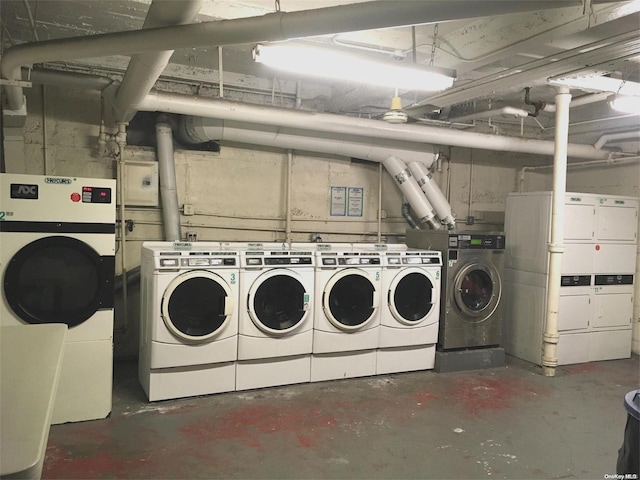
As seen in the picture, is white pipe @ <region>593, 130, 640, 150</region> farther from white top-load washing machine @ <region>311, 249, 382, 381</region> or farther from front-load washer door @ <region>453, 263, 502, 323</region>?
white top-load washing machine @ <region>311, 249, 382, 381</region>

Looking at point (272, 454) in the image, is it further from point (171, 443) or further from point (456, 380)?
point (456, 380)

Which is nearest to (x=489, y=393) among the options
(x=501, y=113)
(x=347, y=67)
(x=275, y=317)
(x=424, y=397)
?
(x=424, y=397)

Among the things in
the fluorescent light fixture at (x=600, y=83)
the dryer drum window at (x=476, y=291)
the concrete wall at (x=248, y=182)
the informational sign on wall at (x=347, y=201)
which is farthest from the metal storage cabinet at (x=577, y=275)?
the informational sign on wall at (x=347, y=201)

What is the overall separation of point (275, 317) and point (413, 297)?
145 centimetres

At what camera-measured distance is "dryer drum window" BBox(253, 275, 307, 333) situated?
383cm

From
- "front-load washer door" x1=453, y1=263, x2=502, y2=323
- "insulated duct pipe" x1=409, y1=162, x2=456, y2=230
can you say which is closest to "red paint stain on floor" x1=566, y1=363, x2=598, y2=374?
"front-load washer door" x1=453, y1=263, x2=502, y2=323

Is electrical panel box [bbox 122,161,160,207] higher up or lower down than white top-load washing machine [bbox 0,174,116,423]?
higher up

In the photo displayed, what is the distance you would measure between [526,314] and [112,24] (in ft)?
15.5

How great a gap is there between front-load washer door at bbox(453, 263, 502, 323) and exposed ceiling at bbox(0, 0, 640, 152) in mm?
1676

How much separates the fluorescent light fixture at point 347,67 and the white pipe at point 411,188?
2.07 metres

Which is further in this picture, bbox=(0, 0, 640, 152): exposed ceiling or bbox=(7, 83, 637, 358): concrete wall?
bbox=(7, 83, 637, 358): concrete wall

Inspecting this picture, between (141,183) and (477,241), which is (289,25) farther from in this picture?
(477,241)

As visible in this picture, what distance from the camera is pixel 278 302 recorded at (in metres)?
4.05

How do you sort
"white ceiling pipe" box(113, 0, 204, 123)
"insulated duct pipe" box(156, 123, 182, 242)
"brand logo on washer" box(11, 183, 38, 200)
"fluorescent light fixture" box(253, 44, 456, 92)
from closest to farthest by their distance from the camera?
"white ceiling pipe" box(113, 0, 204, 123)
"fluorescent light fixture" box(253, 44, 456, 92)
"brand logo on washer" box(11, 183, 38, 200)
"insulated duct pipe" box(156, 123, 182, 242)
